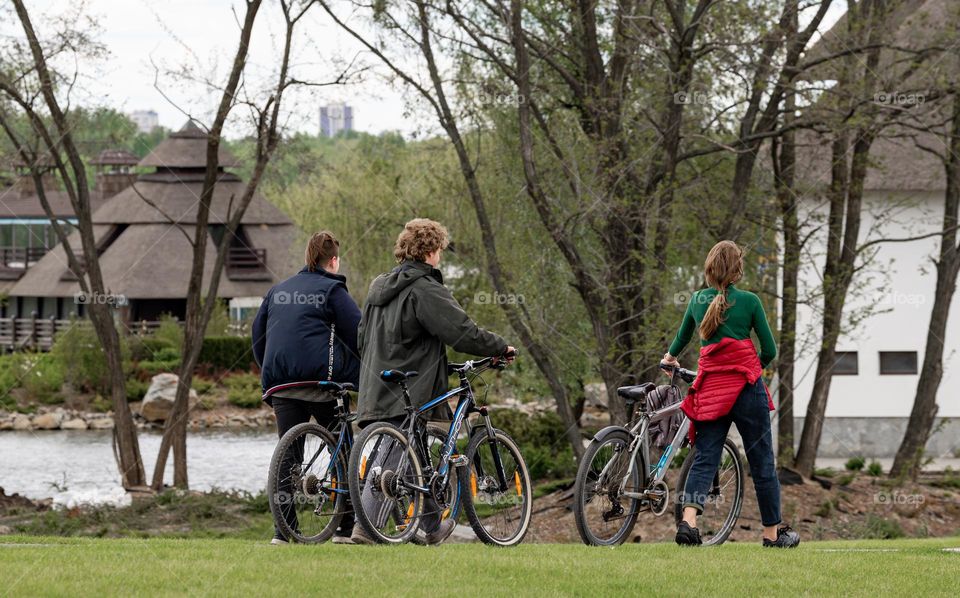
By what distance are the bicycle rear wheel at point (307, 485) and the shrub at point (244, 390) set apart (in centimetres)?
3480

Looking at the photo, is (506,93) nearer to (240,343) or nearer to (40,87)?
(40,87)

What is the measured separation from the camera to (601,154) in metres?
15.6

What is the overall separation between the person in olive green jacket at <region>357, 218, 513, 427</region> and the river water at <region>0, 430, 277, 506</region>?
32.2 feet

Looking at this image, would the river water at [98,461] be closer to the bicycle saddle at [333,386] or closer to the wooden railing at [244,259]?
the bicycle saddle at [333,386]

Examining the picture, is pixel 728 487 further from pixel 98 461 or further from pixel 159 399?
pixel 159 399

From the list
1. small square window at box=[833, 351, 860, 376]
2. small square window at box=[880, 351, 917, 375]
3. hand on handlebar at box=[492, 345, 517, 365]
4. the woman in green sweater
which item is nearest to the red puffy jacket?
the woman in green sweater

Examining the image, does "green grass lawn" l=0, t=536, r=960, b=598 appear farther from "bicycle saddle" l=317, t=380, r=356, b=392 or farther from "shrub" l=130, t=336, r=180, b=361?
"shrub" l=130, t=336, r=180, b=361

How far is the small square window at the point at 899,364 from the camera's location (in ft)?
95.4

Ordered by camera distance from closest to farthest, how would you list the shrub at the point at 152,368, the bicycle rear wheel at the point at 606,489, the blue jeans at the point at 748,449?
the blue jeans at the point at 748,449, the bicycle rear wheel at the point at 606,489, the shrub at the point at 152,368

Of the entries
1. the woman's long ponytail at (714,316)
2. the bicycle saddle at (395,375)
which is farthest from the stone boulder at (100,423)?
the woman's long ponytail at (714,316)

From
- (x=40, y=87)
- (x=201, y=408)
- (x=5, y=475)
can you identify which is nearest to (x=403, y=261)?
(x=40, y=87)

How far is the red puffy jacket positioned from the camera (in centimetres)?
779

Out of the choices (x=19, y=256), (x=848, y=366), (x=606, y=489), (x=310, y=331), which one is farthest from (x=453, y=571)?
(x=19, y=256)

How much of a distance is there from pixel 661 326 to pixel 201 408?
29.7 metres
